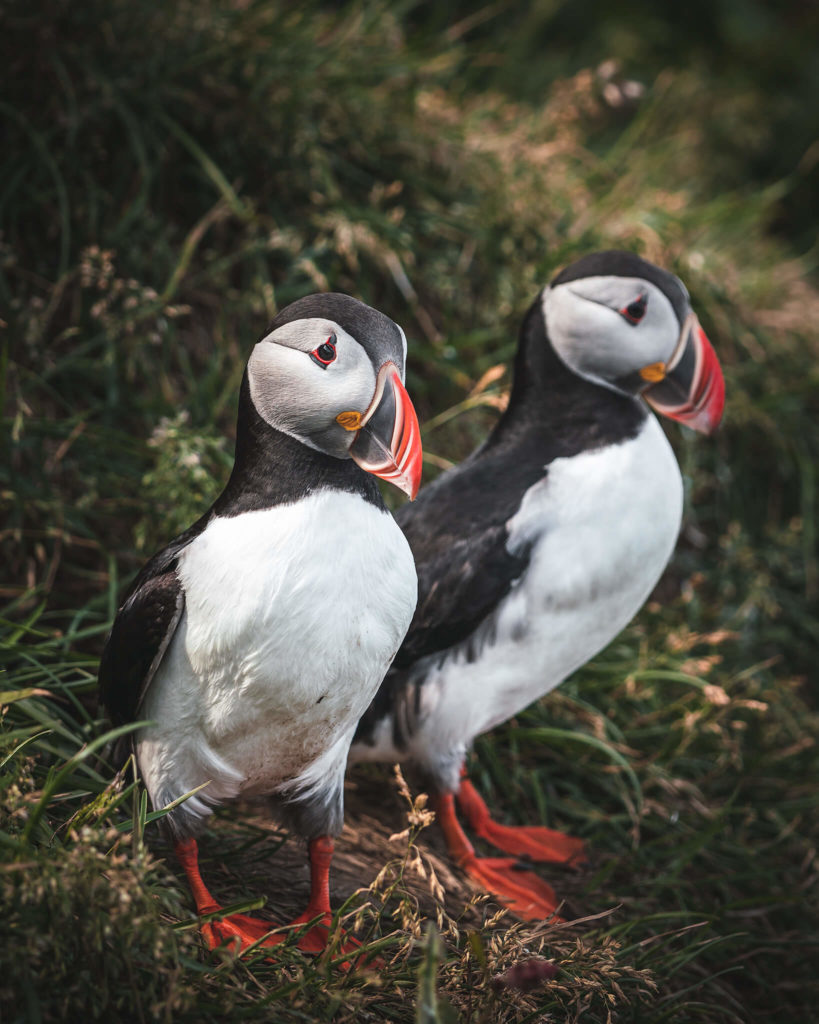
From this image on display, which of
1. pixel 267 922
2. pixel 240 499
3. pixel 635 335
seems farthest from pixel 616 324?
pixel 267 922

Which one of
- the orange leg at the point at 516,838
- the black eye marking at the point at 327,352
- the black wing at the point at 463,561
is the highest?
the black eye marking at the point at 327,352

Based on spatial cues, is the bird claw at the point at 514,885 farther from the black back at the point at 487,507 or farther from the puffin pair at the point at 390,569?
the black back at the point at 487,507

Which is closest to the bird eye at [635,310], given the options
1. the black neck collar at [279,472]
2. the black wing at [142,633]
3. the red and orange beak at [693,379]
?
the red and orange beak at [693,379]

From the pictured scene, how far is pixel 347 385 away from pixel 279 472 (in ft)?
0.78

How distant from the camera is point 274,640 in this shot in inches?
74.4

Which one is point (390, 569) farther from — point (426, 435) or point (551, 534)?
point (426, 435)

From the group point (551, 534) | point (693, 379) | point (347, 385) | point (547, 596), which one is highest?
point (347, 385)

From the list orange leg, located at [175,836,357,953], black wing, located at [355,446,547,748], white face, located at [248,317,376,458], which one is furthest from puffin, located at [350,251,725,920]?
white face, located at [248,317,376,458]

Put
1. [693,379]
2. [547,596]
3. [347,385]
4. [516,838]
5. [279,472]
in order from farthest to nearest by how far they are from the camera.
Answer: [516,838] → [693,379] → [547,596] → [279,472] → [347,385]

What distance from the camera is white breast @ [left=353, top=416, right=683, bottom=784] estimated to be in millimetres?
2617

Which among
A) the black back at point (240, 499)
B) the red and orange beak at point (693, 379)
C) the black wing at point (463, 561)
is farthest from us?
the red and orange beak at point (693, 379)

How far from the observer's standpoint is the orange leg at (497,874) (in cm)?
265

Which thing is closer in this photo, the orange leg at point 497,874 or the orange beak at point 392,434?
the orange beak at point 392,434

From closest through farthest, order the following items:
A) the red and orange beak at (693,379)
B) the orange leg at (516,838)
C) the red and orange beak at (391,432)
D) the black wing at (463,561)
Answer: the red and orange beak at (391,432) < the black wing at (463,561) < the red and orange beak at (693,379) < the orange leg at (516,838)
